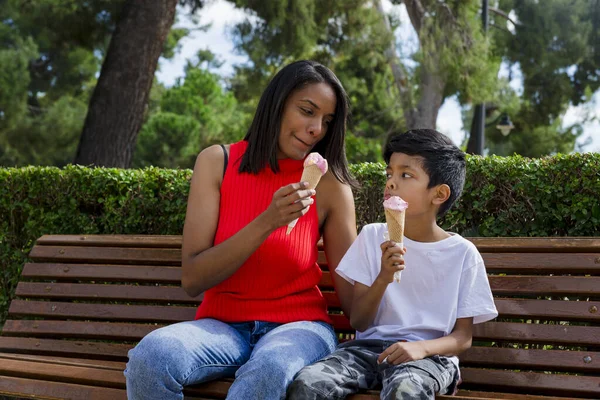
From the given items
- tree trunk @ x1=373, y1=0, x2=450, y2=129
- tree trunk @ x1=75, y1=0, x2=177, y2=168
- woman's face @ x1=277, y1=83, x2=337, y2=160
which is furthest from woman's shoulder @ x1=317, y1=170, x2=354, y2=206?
tree trunk @ x1=373, y1=0, x2=450, y2=129

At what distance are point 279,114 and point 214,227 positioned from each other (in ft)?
1.63

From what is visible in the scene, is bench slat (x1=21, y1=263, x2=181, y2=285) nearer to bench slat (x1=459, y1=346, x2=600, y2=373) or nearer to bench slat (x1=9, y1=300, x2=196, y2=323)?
bench slat (x1=9, y1=300, x2=196, y2=323)

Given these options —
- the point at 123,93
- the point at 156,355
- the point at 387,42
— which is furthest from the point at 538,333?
the point at 387,42

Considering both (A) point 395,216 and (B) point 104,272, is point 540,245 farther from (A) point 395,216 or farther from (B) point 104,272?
(B) point 104,272

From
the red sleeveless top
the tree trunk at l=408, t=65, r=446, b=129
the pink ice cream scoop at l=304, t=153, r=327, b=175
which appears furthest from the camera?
the tree trunk at l=408, t=65, r=446, b=129

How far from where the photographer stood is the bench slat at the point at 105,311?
372 cm

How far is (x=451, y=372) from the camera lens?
277 cm

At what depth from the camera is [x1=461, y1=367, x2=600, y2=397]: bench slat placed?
9.78ft

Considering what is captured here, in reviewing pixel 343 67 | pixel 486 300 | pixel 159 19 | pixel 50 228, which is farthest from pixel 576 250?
pixel 343 67

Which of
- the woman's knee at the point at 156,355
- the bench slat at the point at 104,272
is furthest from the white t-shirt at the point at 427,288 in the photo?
the bench slat at the point at 104,272

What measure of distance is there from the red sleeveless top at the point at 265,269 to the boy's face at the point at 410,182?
375 mm

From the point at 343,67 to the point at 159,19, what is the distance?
45.3ft

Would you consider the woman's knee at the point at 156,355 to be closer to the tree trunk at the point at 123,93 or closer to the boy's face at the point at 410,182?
the boy's face at the point at 410,182

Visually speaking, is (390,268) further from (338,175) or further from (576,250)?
(576,250)
